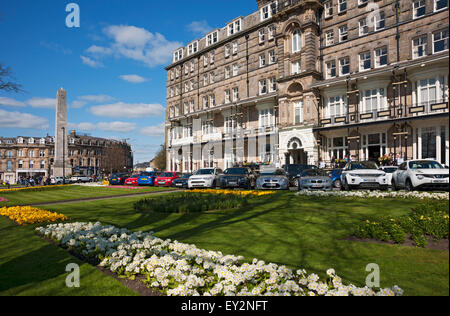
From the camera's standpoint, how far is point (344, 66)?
2988 cm

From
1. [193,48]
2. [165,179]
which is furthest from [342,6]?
[193,48]

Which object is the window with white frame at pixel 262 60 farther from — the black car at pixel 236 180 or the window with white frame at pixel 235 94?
the black car at pixel 236 180

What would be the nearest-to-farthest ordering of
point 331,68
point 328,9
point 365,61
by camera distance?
point 365,61 < point 331,68 < point 328,9

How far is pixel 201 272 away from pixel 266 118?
35804mm

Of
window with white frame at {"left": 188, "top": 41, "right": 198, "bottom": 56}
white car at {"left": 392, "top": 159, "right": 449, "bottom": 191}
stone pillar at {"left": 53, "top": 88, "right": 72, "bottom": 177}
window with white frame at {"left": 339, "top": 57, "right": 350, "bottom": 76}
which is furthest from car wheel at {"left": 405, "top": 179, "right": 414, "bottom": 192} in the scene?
window with white frame at {"left": 188, "top": 41, "right": 198, "bottom": 56}

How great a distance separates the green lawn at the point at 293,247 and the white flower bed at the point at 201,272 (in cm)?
24

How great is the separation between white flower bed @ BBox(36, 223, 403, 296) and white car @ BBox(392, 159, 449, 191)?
2.84ft

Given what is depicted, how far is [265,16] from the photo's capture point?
38594 mm

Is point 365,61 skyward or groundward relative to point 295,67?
groundward

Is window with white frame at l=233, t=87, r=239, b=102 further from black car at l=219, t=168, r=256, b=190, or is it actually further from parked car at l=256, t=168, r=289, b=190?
parked car at l=256, t=168, r=289, b=190

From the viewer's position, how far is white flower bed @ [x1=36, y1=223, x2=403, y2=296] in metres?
2.65

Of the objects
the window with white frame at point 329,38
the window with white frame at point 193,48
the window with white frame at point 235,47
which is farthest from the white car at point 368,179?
the window with white frame at point 193,48

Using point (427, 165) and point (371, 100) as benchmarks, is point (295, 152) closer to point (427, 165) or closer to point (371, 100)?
point (371, 100)

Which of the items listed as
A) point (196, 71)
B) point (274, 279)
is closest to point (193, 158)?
point (196, 71)
